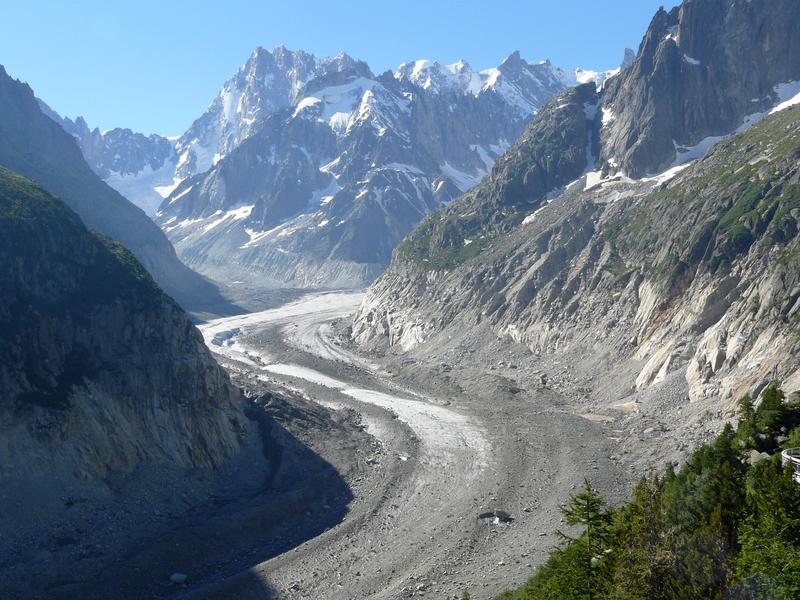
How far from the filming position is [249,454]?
63.4 m

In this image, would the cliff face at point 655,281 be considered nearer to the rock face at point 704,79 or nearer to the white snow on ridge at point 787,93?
the rock face at point 704,79

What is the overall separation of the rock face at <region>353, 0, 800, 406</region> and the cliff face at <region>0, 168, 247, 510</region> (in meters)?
43.6

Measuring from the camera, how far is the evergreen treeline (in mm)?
21078

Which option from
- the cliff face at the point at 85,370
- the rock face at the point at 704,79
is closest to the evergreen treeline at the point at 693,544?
the cliff face at the point at 85,370

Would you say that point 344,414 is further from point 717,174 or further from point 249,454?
point 717,174

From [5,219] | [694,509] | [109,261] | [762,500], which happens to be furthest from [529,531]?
[5,219]

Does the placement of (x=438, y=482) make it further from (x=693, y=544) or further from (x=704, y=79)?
(x=704, y=79)

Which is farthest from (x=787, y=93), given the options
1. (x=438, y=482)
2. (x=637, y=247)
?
(x=438, y=482)

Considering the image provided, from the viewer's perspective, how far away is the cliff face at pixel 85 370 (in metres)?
49.4

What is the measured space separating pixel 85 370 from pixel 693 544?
46.1m

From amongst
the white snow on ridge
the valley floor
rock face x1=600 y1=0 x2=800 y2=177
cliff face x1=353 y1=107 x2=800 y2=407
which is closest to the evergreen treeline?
the valley floor

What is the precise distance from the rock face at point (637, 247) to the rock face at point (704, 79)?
0.35 meters

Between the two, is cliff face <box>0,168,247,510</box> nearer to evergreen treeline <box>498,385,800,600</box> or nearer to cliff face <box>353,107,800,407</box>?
evergreen treeline <box>498,385,800,600</box>

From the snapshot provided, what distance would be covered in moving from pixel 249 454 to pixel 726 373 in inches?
1639
